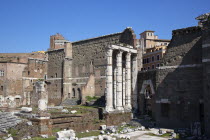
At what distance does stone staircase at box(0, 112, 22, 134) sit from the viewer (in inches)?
789

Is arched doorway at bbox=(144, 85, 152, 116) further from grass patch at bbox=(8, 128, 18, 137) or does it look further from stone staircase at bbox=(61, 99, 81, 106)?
stone staircase at bbox=(61, 99, 81, 106)

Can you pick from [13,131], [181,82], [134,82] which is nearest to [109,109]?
[134,82]

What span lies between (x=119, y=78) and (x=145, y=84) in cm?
321

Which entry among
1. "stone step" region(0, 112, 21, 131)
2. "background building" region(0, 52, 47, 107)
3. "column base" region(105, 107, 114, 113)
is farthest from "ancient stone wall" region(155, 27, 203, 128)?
"background building" region(0, 52, 47, 107)

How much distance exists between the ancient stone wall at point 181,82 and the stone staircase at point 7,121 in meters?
12.2

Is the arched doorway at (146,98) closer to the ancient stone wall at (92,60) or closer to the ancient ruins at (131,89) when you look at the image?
the ancient ruins at (131,89)

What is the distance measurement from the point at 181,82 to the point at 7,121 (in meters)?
15.0

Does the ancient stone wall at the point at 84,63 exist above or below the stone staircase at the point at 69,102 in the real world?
above

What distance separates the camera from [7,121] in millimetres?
21344

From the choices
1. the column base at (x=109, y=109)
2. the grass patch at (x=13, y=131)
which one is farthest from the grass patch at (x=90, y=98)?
the grass patch at (x=13, y=131)

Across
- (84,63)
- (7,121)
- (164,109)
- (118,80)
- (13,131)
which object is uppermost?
(84,63)

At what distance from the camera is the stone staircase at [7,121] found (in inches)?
789

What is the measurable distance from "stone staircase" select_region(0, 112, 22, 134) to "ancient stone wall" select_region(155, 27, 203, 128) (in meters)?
12.2

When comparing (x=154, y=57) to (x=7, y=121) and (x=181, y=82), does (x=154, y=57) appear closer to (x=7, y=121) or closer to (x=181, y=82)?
(x=181, y=82)
